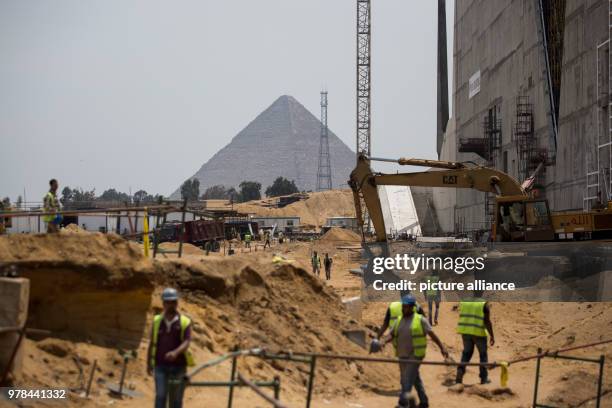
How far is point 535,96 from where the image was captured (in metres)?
44.8

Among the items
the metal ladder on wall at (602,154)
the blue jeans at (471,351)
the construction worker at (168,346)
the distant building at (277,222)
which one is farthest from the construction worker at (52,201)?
the distant building at (277,222)

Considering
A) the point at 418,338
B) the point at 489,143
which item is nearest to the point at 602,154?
the point at 489,143

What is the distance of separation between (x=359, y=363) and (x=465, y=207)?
1976 inches

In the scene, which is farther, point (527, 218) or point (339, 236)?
point (339, 236)

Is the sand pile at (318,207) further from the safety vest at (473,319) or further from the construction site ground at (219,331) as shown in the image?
the safety vest at (473,319)

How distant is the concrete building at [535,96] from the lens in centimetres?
3497

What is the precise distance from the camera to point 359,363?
513 inches

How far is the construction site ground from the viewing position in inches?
388

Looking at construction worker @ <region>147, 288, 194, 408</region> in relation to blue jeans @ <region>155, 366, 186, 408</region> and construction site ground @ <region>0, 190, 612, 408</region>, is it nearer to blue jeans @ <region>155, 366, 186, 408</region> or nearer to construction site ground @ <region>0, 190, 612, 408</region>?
blue jeans @ <region>155, 366, 186, 408</region>

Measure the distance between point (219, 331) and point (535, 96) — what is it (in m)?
36.2

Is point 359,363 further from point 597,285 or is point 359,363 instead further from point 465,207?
point 465,207

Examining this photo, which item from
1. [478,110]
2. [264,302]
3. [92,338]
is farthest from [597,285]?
[478,110]

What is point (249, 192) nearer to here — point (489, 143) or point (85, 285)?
point (489, 143)

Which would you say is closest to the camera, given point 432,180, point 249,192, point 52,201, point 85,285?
point 85,285
